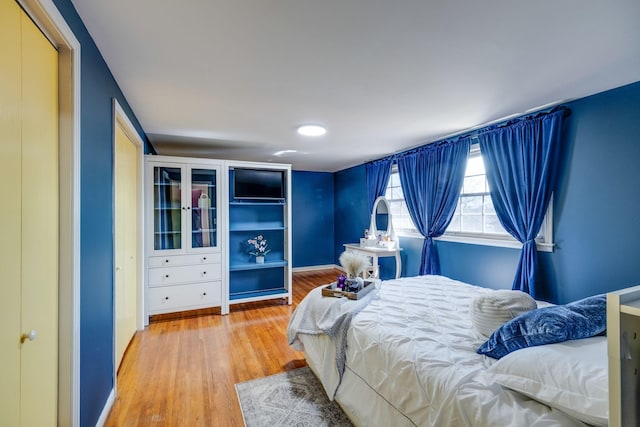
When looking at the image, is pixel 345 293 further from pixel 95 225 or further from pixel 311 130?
pixel 311 130

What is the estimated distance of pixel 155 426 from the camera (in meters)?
1.75

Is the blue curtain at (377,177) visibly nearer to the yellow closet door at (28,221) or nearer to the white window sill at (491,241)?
the white window sill at (491,241)

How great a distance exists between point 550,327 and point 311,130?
274 cm

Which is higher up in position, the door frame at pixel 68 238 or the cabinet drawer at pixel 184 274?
the door frame at pixel 68 238

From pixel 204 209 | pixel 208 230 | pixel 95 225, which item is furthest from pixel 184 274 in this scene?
pixel 95 225

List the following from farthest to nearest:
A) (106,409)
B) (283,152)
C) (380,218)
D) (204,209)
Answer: (380,218) → (283,152) → (204,209) → (106,409)

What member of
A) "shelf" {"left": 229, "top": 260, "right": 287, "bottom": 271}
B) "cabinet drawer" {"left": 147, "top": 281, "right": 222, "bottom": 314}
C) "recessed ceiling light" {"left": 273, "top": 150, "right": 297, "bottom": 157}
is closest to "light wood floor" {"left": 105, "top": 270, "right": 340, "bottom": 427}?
"cabinet drawer" {"left": 147, "top": 281, "right": 222, "bottom": 314}

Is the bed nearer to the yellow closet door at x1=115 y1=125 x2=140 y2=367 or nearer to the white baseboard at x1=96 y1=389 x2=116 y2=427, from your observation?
the white baseboard at x1=96 y1=389 x2=116 y2=427

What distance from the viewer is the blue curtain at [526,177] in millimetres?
2543

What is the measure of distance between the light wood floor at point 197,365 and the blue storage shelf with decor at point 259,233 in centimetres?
47

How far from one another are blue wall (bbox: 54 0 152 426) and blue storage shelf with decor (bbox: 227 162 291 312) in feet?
6.52

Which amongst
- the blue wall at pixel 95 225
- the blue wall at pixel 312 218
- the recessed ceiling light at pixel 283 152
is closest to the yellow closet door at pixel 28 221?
the blue wall at pixel 95 225

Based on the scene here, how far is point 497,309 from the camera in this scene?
1512mm

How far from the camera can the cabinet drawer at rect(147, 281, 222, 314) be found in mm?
3434
